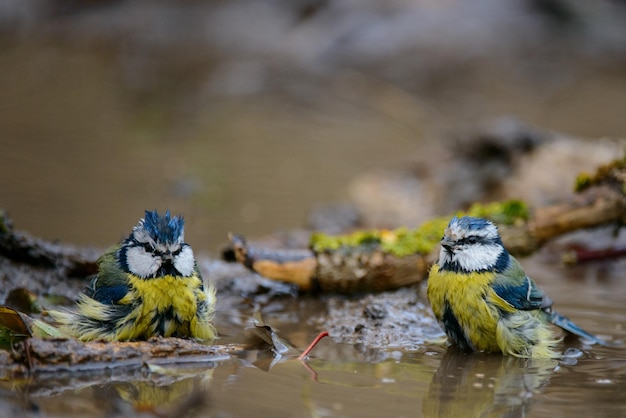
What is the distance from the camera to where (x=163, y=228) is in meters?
3.93

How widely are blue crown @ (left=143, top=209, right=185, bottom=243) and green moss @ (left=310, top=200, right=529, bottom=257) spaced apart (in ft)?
4.66

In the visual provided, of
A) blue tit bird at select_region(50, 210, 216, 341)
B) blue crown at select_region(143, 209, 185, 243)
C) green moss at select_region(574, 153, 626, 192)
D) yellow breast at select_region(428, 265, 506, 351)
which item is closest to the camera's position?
blue tit bird at select_region(50, 210, 216, 341)

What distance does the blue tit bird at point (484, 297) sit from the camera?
421 centimetres

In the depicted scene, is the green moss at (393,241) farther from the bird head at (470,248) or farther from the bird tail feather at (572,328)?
the bird tail feather at (572,328)

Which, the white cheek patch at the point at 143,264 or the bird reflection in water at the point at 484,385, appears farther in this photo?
the white cheek patch at the point at 143,264

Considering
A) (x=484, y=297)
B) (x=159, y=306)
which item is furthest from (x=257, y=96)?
(x=159, y=306)

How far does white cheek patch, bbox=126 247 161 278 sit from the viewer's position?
3.88 metres

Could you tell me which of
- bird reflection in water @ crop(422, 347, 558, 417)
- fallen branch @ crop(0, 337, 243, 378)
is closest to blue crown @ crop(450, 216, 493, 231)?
bird reflection in water @ crop(422, 347, 558, 417)

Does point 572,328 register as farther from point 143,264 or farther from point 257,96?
point 257,96

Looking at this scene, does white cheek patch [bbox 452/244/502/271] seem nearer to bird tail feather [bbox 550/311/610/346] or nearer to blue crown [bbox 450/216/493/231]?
blue crown [bbox 450/216/493/231]

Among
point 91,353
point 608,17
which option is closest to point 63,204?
point 91,353

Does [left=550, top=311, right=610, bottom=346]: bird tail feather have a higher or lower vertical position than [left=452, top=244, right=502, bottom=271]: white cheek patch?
lower

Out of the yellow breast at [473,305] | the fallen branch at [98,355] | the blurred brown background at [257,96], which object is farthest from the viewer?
the blurred brown background at [257,96]

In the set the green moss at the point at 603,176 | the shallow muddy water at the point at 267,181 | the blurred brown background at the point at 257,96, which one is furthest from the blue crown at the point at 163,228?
the green moss at the point at 603,176
